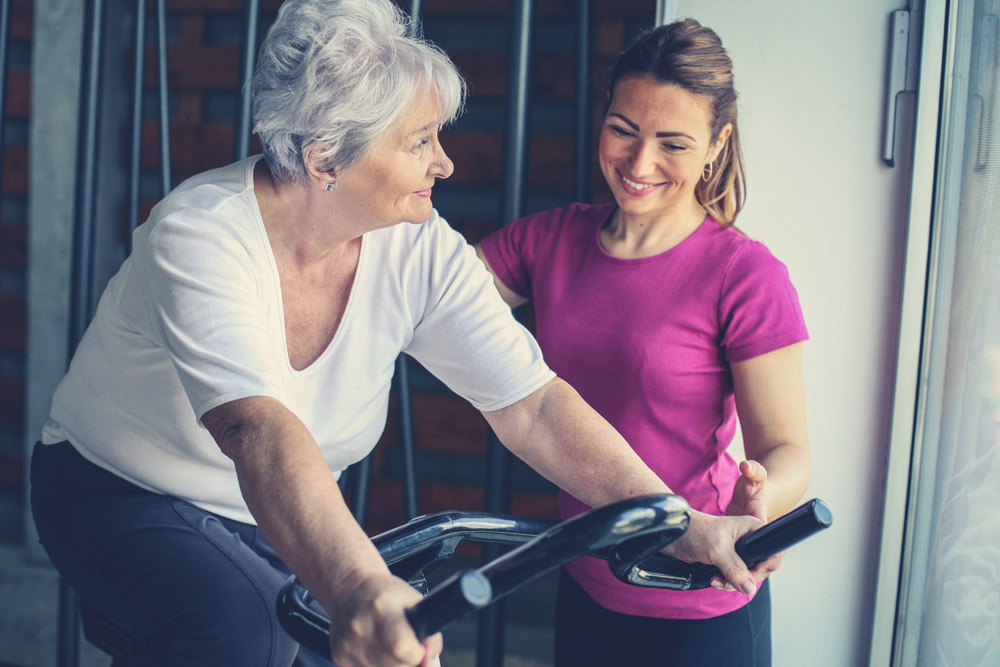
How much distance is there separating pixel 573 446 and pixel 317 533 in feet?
1.43

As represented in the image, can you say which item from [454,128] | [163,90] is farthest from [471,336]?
[454,128]

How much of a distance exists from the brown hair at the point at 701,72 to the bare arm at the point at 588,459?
1.34 ft

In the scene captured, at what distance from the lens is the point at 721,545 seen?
1.00m

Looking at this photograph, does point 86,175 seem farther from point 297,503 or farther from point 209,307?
point 297,503

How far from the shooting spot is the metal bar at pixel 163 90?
5.67 ft

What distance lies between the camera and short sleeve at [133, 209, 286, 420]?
0.95m

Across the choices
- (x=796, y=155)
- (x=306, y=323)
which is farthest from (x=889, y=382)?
(x=306, y=323)

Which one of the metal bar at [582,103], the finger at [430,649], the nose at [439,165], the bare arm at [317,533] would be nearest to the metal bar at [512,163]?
the metal bar at [582,103]

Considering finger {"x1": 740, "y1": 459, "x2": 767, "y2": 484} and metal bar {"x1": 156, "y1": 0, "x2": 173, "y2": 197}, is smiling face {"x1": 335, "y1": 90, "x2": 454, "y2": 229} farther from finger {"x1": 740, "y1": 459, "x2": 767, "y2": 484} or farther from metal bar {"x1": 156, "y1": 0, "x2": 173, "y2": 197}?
metal bar {"x1": 156, "y1": 0, "x2": 173, "y2": 197}

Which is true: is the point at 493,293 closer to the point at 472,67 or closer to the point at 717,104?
the point at 717,104

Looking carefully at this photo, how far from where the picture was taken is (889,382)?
4.71 feet

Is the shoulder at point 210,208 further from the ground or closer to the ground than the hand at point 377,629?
further from the ground

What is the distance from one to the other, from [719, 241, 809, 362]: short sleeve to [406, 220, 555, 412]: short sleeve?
0.27 m

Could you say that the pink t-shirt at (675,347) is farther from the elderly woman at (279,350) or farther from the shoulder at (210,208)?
the shoulder at (210,208)
